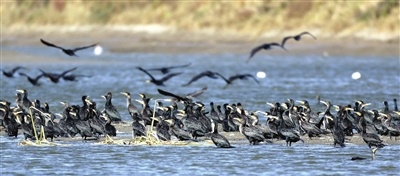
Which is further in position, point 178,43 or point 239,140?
point 178,43

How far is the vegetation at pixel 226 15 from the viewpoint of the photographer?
49.3 m

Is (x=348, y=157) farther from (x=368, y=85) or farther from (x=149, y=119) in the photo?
(x=368, y=85)

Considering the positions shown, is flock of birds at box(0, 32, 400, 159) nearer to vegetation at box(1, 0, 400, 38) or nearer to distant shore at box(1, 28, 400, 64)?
distant shore at box(1, 28, 400, 64)

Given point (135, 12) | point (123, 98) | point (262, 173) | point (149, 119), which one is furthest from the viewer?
point (135, 12)

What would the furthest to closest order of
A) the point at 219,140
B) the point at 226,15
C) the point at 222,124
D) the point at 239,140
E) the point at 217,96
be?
the point at 226,15
the point at 217,96
the point at 222,124
the point at 239,140
the point at 219,140

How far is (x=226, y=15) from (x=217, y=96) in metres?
23.1

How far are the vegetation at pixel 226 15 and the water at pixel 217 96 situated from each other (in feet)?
5.54

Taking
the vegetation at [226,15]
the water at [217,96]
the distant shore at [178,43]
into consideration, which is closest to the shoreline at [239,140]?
the water at [217,96]

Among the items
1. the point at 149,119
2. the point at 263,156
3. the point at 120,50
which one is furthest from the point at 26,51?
the point at 263,156

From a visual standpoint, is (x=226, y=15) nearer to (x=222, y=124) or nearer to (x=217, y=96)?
(x=217, y=96)

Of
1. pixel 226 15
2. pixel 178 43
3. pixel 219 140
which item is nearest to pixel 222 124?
pixel 219 140

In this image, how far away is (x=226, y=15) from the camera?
54.8 m

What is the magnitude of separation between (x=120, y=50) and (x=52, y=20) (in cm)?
1188

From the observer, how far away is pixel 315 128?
68.8ft
